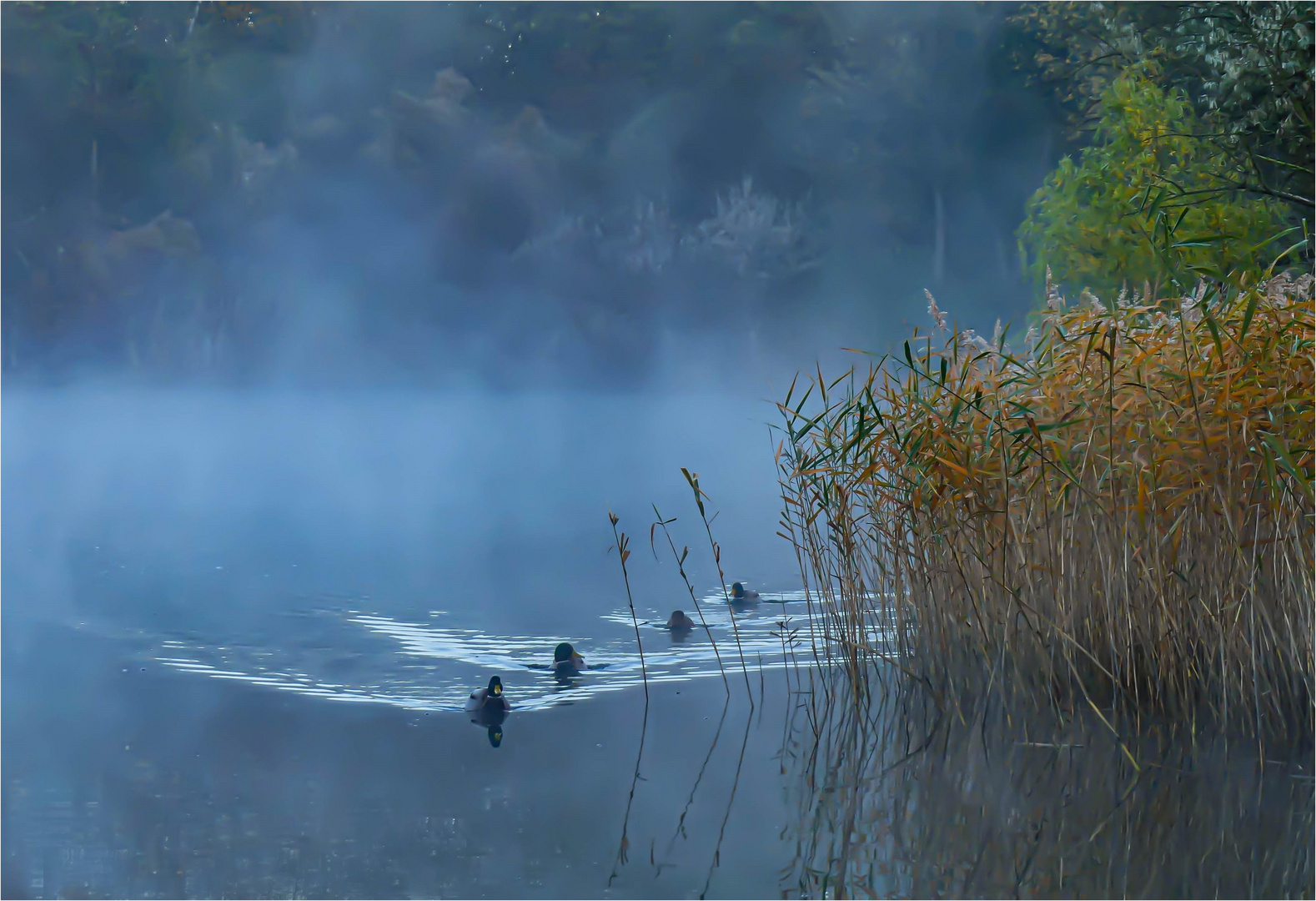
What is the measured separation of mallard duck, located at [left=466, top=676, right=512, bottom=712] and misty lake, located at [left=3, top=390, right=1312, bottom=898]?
0.32ft

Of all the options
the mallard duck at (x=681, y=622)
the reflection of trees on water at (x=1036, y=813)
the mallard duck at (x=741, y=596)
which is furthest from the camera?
the mallard duck at (x=741, y=596)

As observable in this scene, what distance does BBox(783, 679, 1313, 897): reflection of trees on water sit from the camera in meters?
3.55

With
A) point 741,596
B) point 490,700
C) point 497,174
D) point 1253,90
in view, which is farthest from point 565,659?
point 497,174

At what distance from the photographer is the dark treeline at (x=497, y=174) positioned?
34.9 m

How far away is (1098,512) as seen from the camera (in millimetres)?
4656

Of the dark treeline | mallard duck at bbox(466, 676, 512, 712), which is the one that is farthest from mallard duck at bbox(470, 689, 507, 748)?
the dark treeline

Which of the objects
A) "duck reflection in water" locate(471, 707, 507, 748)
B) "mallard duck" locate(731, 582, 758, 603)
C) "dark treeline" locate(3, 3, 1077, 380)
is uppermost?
"dark treeline" locate(3, 3, 1077, 380)

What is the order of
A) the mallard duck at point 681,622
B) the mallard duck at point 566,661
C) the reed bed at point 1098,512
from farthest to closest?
the mallard duck at point 681,622 < the mallard duck at point 566,661 < the reed bed at point 1098,512

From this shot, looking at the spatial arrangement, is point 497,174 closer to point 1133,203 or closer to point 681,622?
point 1133,203

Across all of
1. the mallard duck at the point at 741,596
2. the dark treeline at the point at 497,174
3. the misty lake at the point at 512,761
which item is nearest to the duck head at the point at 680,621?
the misty lake at the point at 512,761

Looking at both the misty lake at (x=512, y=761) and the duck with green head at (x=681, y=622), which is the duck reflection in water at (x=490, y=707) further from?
the duck with green head at (x=681, y=622)

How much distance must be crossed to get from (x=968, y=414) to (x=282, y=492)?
13.5 metres

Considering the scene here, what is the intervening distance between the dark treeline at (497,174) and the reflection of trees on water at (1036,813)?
31215mm

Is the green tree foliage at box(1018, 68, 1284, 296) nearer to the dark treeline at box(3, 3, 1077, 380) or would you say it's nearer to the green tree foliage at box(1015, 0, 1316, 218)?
the green tree foliage at box(1015, 0, 1316, 218)
